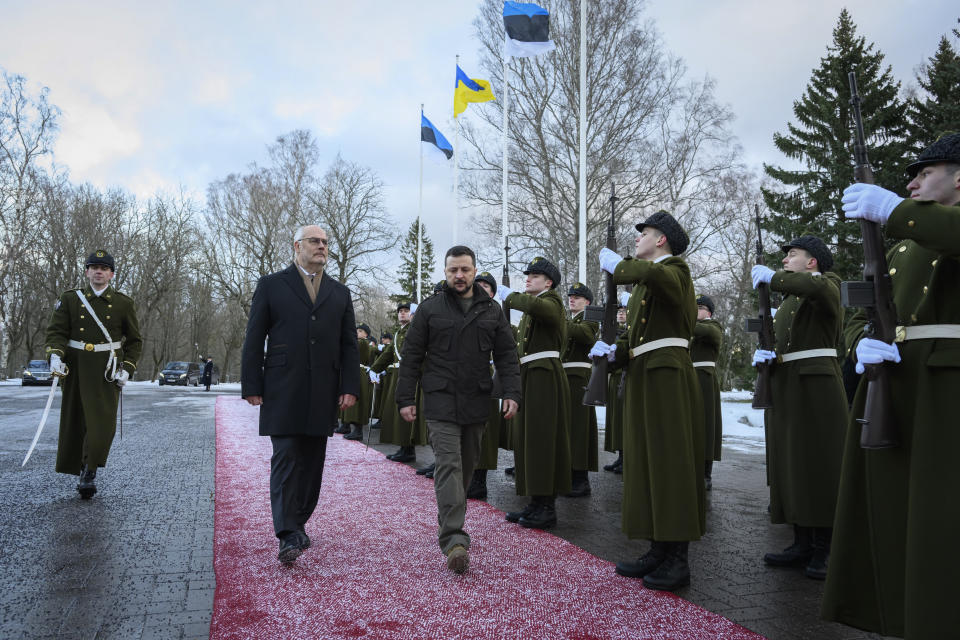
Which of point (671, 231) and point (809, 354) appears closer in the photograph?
point (671, 231)

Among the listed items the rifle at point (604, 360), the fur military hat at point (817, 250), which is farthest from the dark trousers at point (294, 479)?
the fur military hat at point (817, 250)

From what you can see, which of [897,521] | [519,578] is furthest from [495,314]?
[897,521]

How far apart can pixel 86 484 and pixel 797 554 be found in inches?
238

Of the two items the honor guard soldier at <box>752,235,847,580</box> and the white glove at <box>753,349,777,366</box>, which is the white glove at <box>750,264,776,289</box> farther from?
the white glove at <box>753,349,777,366</box>

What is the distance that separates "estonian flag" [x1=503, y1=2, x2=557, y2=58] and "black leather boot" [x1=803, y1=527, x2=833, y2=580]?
31.2 ft

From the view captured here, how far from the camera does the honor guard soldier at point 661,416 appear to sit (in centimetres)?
397

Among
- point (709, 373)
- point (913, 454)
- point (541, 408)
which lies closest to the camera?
point (913, 454)

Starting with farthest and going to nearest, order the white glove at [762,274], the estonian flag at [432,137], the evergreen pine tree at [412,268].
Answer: the evergreen pine tree at [412,268]
the estonian flag at [432,137]
the white glove at [762,274]

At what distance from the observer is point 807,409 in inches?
184

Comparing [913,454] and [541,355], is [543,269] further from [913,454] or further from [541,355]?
[913,454]

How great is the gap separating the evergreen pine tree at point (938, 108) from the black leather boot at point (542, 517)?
20.1m

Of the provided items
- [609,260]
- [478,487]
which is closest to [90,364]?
[478,487]

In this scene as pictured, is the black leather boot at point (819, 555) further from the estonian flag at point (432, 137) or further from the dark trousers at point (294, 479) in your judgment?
the estonian flag at point (432, 137)

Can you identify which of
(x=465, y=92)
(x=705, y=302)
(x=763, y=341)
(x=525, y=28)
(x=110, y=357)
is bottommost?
(x=110, y=357)
